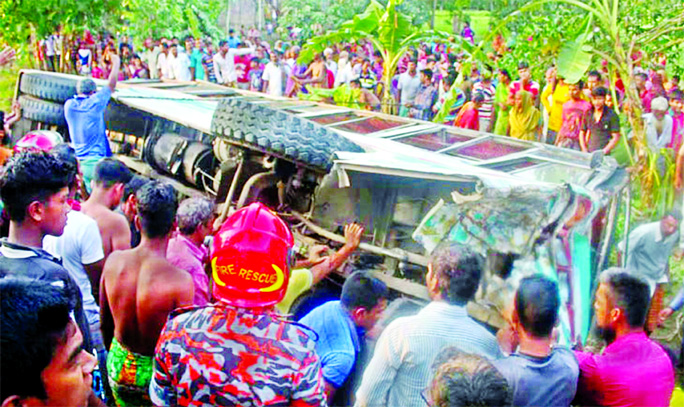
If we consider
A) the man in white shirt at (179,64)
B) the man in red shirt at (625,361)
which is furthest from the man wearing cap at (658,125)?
the man in white shirt at (179,64)

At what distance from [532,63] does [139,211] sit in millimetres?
6585

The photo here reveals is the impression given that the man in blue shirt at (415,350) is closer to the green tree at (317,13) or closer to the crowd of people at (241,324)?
the crowd of people at (241,324)

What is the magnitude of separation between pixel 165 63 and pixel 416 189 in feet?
39.2

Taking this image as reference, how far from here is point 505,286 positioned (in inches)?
165

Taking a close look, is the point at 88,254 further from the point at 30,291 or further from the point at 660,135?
the point at 660,135

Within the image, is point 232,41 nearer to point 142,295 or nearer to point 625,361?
point 142,295

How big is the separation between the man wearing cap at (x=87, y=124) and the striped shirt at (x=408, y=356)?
15.1 feet

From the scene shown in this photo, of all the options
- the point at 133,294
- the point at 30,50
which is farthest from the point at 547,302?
the point at 30,50

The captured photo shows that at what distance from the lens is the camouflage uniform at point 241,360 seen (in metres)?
2.23

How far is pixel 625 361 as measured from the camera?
2891 millimetres

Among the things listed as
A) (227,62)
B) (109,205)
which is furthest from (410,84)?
(109,205)

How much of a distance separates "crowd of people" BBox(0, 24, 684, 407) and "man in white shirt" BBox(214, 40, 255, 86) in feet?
33.2

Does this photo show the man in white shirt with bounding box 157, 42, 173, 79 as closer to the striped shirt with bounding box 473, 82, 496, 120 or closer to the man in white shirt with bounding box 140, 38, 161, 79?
the man in white shirt with bounding box 140, 38, 161, 79

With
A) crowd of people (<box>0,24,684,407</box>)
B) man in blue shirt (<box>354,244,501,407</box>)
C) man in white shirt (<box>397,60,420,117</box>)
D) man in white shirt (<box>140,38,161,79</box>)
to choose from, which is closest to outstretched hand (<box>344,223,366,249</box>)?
crowd of people (<box>0,24,684,407</box>)
